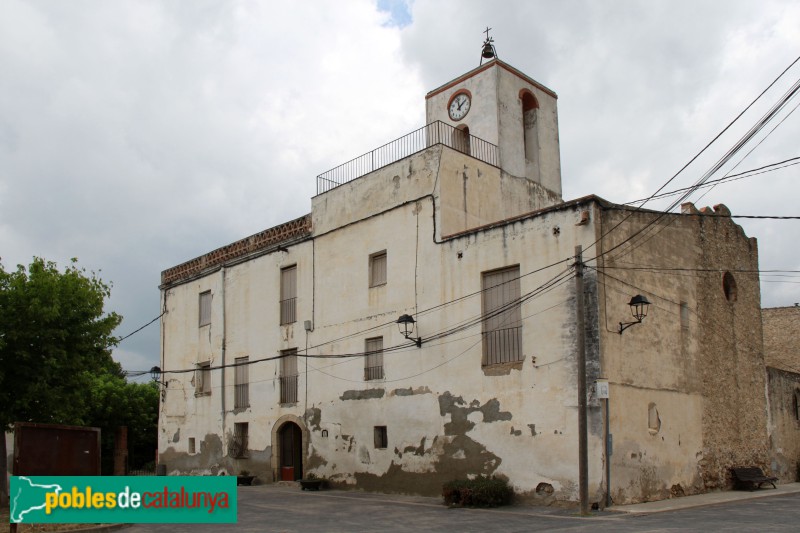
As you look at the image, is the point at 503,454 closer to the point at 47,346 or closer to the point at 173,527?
the point at 173,527

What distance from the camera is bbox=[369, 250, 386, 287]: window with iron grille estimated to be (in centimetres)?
2148

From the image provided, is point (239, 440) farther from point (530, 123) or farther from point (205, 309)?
point (530, 123)

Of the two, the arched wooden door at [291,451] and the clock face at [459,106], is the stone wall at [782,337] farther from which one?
the arched wooden door at [291,451]

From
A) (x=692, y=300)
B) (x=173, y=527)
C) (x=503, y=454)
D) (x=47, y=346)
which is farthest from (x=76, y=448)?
(x=692, y=300)

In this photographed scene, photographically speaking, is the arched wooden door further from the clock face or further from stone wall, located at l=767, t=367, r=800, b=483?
stone wall, located at l=767, t=367, r=800, b=483

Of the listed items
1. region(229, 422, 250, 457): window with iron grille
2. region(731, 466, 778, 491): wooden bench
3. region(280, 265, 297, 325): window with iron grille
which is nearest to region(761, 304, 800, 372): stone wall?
region(731, 466, 778, 491): wooden bench

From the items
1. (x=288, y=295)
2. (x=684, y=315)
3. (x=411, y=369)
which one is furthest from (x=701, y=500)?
(x=288, y=295)

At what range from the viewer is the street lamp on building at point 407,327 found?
775 inches

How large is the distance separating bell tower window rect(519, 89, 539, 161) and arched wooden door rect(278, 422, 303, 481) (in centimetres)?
1073

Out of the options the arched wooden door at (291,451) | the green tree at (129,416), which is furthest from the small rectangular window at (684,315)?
the green tree at (129,416)

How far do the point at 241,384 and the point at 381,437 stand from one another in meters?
6.69

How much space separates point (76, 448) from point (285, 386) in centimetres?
1130

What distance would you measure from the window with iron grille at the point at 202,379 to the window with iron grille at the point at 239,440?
2.29 m

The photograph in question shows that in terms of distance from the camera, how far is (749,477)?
1948cm
